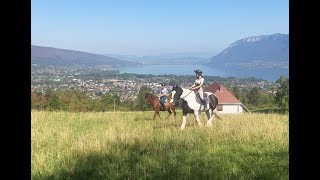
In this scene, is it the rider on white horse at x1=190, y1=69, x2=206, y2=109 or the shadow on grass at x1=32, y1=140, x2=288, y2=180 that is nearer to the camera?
the shadow on grass at x1=32, y1=140, x2=288, y2=180

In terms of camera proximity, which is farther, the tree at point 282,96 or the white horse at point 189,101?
the tree at point 282,96

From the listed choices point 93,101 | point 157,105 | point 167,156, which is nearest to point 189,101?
point 157,105

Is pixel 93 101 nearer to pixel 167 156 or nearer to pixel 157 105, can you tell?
pixel 157 105

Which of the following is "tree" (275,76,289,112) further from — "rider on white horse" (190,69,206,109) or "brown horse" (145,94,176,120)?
"rider on white horse" (190,69,206,109)

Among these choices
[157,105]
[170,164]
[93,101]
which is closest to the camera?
[170,164]

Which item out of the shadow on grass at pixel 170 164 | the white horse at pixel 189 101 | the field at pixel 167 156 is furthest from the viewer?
the white horse at pixel 189 101

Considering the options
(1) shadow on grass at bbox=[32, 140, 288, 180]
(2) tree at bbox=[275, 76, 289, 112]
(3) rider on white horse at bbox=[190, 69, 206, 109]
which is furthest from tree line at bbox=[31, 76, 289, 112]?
(1) shadow on grass at bbox=[32, 140, 288, 180]

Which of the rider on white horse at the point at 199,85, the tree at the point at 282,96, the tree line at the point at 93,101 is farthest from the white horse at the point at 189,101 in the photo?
the tree at the point at 282,96

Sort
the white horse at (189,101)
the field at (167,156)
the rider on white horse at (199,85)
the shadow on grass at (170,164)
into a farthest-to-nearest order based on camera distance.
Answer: the white horse at (189,101) < the rider on white horse at (199,85) < the field at (167,156) < the shadow on grass at (170,164)

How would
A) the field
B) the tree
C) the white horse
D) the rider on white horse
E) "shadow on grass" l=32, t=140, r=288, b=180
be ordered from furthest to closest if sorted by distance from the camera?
the tree, the white horse, the rider on white horse, the field, "shadow on grass" l=32, t=140, r=288, b=180

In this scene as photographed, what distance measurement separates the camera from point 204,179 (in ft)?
21.1

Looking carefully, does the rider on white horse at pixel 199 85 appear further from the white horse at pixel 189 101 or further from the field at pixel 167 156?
the field at pixel 167 156
